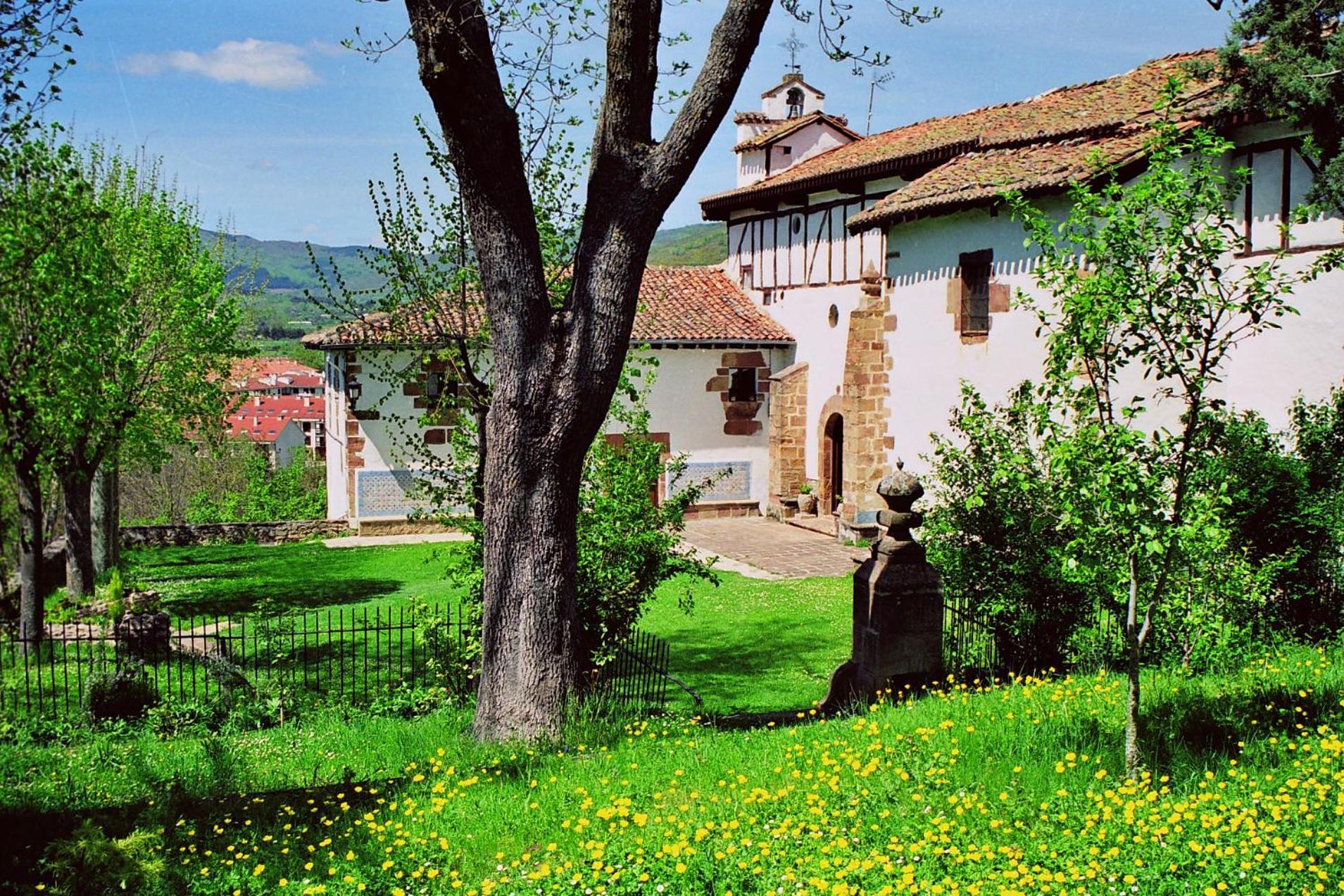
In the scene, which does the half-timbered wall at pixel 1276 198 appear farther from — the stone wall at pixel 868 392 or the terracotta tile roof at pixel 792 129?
the terracotta tile roof at pixel 792 129

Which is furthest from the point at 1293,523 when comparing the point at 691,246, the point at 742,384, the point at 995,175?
the point at 691,246

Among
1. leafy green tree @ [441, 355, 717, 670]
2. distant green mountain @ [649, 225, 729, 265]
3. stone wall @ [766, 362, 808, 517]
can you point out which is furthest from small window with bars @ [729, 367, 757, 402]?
distant green mountain @ [649, 225, 729, 265]

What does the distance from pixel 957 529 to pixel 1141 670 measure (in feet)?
5.75

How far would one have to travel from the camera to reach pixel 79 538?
14102 millimetres

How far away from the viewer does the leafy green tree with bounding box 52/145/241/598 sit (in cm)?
1233

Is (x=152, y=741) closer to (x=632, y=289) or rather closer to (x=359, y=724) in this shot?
(x=359, y=724)

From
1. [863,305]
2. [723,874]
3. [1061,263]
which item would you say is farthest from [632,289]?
[863,305]

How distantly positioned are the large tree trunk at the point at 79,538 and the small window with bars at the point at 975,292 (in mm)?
12424

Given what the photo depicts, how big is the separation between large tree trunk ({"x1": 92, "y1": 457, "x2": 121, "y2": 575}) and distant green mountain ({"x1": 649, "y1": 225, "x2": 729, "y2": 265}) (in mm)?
72165

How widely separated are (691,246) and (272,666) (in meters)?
109

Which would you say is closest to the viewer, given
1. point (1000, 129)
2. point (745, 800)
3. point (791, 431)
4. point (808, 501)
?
point (745, 800)

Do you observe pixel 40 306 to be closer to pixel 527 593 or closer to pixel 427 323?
pixel 427 323

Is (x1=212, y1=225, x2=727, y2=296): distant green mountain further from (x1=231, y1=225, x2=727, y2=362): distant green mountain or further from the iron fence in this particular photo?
the iron fence

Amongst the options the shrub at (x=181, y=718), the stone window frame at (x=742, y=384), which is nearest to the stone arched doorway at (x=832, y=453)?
the stone window frame at (x=742, y=384)
